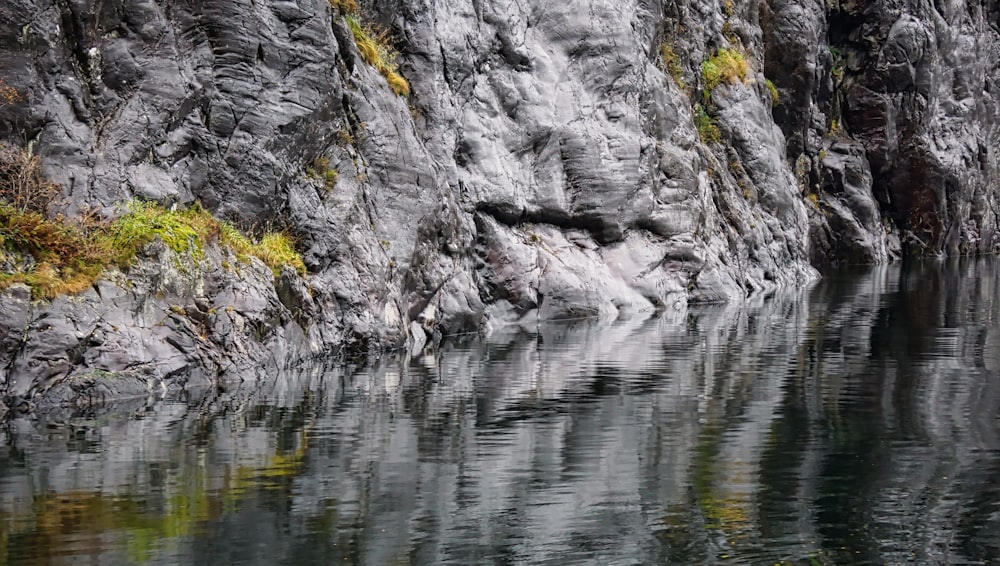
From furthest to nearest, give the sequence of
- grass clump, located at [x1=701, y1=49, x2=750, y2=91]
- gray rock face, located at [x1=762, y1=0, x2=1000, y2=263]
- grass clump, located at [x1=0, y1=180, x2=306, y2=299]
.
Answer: gray rock face, located at [x1=762, y1=0, x2=1000, y2=263] < grass clump, located at [x1=701, y1=49, x2=750, y2=91] < grass clump, located at [x1=0, y1=180, x2=306, y2=299]

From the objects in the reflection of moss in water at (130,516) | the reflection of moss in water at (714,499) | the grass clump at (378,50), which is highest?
the grass clump at (378,50)

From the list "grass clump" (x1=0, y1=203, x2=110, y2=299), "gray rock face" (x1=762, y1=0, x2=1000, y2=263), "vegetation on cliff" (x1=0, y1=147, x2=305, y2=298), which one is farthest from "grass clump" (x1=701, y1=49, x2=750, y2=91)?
"grass clump" (x1=0, y1=203, x2=110, y2=299)

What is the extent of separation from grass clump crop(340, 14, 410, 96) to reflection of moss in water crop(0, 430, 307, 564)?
14.6 meters

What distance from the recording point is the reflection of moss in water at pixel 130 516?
335 inches

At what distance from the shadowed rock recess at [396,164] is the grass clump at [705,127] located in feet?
0.60

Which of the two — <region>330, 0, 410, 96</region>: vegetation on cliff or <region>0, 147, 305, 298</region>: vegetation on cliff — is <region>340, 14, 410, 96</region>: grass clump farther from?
<region>0, 147, 305, 298</region>: vegetation on cliff

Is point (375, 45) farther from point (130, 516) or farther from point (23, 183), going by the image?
point (130, 516)

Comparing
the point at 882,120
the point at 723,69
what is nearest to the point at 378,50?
the point at 723,69

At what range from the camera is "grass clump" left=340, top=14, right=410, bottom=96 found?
78.9 ft

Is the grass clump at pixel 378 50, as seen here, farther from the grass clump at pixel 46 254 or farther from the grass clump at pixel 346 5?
the grass clump at pixel 46 254

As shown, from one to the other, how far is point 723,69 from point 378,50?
21.4 m

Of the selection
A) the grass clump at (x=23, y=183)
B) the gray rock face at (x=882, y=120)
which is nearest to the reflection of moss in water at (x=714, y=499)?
the grass clump at (x=23, y=183)

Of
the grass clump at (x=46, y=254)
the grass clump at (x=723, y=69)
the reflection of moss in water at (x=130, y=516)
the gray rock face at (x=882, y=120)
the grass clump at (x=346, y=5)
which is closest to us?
the reflection of moss in water at (x=130, y=516)

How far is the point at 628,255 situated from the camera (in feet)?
104
